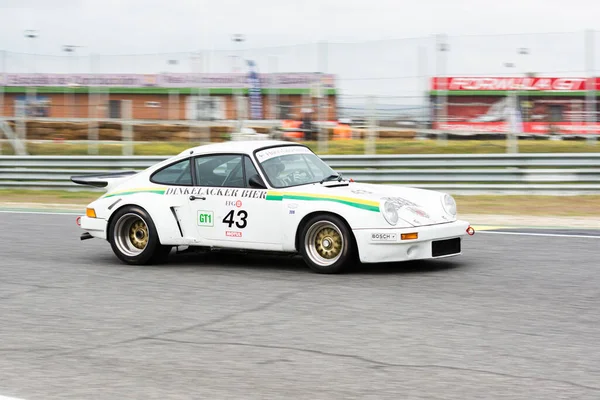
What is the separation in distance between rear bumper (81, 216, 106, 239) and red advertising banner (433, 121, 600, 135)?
10275 mm

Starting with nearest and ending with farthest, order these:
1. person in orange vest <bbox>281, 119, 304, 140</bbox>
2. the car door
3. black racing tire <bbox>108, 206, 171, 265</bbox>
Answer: the car door → black racing tire <bbox>108, 206, 171, 265</bbox> → person in orange vest <bbox>281, 119, 304, 140</bbox>

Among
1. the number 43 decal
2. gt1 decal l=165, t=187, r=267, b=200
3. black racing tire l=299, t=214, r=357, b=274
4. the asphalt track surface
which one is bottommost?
the asphalt track surface

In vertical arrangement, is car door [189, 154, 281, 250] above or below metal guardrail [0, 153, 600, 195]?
below

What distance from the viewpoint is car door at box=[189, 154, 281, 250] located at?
8.34 m

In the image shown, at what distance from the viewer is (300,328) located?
604 centimetres

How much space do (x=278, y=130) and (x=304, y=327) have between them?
1323 centimetres

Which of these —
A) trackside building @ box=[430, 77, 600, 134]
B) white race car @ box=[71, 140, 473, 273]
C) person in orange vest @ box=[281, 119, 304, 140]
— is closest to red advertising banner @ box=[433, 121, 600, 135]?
trackside building @ box=[430, 77, 600, 134]

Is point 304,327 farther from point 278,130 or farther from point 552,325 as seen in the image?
point 278,130

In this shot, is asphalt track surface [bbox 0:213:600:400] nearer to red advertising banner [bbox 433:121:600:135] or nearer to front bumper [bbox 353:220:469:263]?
front bumper [bbox 353:220:469:263]

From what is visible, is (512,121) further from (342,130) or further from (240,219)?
(240,219)

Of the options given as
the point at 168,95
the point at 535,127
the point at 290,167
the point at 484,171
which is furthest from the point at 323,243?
the point at 168,95

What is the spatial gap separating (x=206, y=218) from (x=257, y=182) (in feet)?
2.08

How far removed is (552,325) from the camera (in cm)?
592

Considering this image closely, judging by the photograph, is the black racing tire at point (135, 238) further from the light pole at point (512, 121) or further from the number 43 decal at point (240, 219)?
the light pole at point (512, 121)
